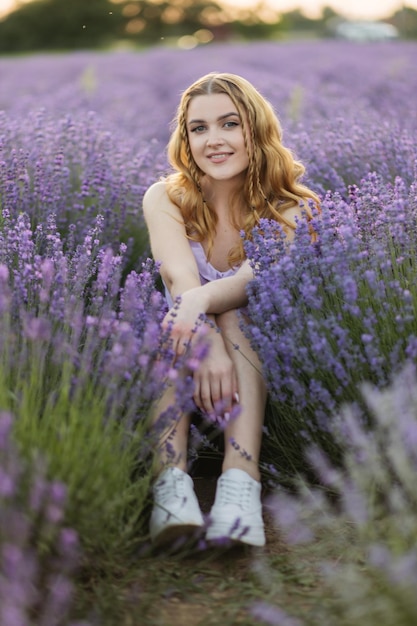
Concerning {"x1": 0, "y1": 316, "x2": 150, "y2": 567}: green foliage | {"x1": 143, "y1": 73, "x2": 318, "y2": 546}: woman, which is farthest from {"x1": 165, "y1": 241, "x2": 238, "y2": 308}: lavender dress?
{"x1": 0, "y1": 316, "x2": 150, "y2": 567}: green foliage

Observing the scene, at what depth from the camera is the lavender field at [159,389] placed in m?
1.58

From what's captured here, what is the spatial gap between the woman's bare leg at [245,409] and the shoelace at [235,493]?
70mm

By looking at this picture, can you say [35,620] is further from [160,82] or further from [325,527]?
[160,82]

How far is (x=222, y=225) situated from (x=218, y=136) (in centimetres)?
32

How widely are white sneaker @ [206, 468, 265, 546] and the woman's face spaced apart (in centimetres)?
112

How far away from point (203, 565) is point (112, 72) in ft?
43.2

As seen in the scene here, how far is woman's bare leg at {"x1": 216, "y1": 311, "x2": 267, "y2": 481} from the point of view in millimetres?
2246

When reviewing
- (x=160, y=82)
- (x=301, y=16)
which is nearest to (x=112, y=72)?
(x=160, y=82)

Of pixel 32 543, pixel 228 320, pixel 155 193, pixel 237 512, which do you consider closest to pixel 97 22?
pixel 155 193

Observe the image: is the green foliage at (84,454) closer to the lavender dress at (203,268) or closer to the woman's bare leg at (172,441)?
the woman's bare leg at (172,441)

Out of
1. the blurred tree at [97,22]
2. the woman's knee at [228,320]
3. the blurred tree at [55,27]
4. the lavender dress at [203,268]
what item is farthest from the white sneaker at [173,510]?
the blurred tree at [55,27]

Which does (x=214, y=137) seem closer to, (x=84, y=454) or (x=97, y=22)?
(x=84, y=454)

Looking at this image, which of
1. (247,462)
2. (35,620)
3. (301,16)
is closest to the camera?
(35,620)

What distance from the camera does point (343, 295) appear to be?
2305 millimetres
